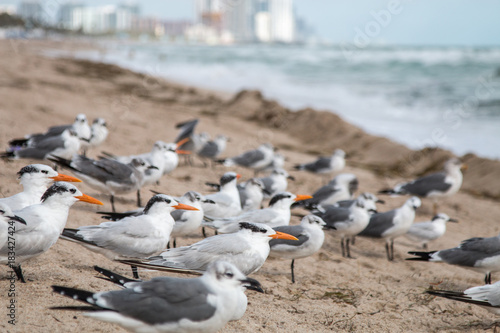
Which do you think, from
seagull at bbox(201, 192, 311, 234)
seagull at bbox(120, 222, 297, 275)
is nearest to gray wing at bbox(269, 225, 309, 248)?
seagull at bbox(201, 192, 311, 234)

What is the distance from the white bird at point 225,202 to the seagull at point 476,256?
2398 mm

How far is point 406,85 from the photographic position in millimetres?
26547

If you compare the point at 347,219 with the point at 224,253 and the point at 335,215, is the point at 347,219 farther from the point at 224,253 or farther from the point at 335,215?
the point at 224,253

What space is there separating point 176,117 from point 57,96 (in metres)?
3.56

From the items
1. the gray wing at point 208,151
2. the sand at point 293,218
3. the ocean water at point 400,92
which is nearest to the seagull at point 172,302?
the sand at point 293,218

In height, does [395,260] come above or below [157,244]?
below

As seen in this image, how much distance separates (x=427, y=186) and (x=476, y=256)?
3.62 meters

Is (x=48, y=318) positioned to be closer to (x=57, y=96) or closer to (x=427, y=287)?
(x=427, y=287)

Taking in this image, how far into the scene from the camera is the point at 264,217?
621 centimetres

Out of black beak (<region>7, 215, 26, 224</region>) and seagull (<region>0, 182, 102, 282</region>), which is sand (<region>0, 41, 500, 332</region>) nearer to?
seagull (<region>0, 182, 102, 282</region>)

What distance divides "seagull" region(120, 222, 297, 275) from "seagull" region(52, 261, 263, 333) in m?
0.91

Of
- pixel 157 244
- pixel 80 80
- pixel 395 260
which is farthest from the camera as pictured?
pixel 80 80

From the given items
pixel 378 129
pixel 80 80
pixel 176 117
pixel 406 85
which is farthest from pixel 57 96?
pixel 406 85

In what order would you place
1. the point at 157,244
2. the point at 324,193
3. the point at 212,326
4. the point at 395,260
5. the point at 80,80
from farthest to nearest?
the point at 80,80 < the point at 324,193 < the point at 395,260 < the point at 157,244 < the point at 212,326
